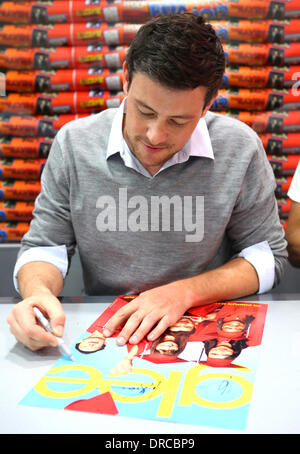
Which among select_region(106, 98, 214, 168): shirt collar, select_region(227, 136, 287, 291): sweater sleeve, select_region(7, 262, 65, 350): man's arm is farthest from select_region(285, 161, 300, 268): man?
select_region(7, 262, 65, 350): man's arm

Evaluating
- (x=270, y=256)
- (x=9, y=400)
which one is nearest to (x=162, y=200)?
(x=270, y=256)

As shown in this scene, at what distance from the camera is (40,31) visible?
210 centimetres

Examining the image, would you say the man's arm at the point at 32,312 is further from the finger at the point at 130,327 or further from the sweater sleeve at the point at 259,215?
the sweater sleeve at the point at 259,215

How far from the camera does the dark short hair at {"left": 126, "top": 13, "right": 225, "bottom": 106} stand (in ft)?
3.78

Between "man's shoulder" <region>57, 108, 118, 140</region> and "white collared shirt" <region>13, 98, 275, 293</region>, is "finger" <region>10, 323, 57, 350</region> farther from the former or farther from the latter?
"man's shoulder" <region>57, 108, 118, 140</region>

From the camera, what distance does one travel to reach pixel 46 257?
147 cm

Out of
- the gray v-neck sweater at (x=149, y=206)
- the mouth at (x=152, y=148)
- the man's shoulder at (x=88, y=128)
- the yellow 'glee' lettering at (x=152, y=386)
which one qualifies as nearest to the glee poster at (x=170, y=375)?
the yellow 'glee' lettering at (x=152, y=386)

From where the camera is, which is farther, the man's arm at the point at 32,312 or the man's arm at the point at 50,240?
the man's arm at the point at 50,240

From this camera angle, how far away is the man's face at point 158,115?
1.19m

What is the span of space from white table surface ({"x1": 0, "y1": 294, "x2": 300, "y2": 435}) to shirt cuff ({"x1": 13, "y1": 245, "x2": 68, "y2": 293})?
0.65 ft

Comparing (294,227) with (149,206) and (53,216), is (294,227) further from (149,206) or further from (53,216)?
(53,216)

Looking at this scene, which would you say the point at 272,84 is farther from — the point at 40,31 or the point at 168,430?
the point at 168,430

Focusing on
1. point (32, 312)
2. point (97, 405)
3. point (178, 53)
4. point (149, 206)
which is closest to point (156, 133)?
point (178, 53)
